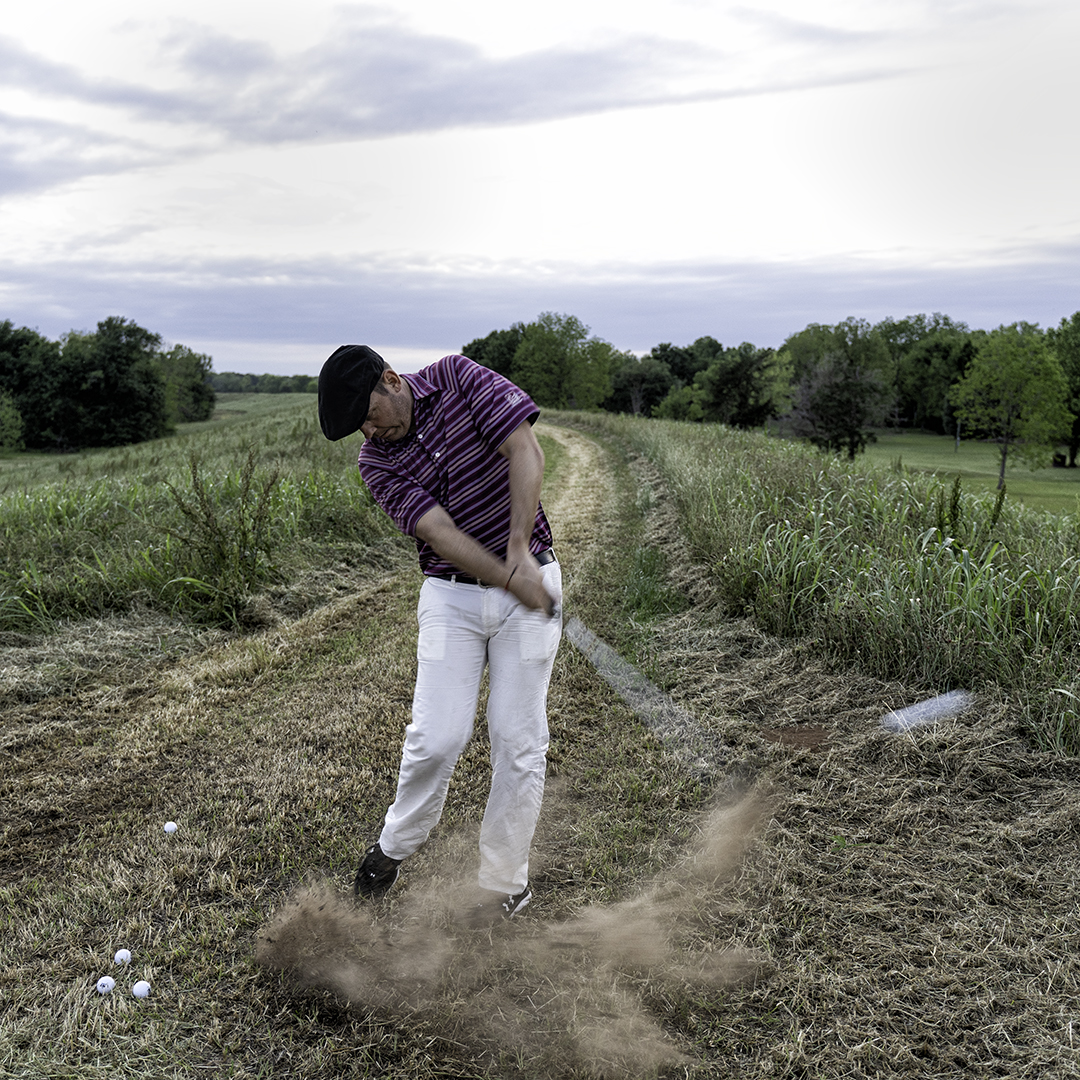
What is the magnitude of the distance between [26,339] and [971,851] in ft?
218

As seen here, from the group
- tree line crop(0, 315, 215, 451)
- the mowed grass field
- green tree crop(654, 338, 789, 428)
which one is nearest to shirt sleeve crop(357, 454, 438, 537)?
the mowed grass field

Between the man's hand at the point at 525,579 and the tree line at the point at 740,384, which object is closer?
the man's hand at the point at 525,579

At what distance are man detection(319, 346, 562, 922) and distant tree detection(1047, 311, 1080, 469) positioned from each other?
171ft

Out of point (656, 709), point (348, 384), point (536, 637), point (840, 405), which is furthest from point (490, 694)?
point (840, 405)

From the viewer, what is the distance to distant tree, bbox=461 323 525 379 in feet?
261

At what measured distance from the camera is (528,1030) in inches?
96.9

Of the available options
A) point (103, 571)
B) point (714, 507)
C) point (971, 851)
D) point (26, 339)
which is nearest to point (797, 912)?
point (971, 851)

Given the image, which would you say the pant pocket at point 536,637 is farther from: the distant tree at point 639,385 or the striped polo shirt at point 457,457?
the distant tree at point 639,385

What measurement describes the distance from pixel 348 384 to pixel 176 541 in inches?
201

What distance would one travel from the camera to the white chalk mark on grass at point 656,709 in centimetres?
416

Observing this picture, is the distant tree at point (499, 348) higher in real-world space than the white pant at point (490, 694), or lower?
higher

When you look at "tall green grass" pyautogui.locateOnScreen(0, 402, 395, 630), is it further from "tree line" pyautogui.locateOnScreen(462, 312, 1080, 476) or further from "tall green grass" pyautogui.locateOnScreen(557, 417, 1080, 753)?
"tree line" pyautogui.locateOnScreen(462, 312, 1080, 476)

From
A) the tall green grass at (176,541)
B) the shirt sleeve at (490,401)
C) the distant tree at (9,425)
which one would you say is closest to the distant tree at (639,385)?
the distant tree at (9,425)

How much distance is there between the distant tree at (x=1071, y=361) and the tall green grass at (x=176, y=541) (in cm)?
4919
